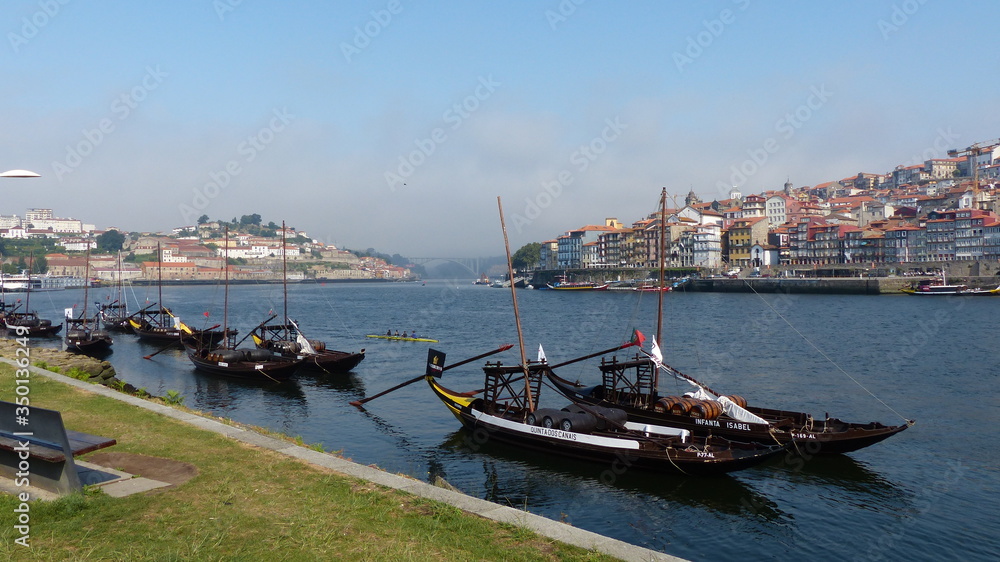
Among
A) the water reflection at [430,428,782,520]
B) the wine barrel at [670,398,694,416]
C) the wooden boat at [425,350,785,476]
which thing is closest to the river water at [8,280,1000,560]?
the water reflection at [430,428,782,520]

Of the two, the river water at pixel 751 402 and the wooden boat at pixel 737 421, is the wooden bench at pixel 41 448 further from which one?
the wooden boat at pixel 737 421

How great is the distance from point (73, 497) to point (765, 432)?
20383 mm

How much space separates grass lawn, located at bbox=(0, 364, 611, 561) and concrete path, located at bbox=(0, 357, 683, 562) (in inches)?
9.5

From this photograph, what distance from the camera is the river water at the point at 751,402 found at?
17.5 meters

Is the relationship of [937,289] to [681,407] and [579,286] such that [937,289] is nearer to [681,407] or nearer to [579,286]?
[579,286]

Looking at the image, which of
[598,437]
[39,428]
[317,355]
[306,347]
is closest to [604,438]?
[598,437]

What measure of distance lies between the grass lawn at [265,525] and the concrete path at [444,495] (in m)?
0.24

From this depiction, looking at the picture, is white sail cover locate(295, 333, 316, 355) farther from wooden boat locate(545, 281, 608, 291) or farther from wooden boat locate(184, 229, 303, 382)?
wooden boat locate(545, 281, 608, 291)

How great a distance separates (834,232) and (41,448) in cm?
16140

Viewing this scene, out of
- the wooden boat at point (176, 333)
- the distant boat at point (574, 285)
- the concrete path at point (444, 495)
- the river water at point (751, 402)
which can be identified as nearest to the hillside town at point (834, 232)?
the distant boat at point (574, 285)

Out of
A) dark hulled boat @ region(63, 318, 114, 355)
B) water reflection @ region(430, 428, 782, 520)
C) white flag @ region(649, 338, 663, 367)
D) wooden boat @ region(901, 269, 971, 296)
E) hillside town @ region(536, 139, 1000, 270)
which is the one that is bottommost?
water reflection @ region(430, 428, 782, 520)

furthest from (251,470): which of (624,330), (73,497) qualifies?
(624,330)

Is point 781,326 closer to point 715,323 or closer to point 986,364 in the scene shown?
point 715,323

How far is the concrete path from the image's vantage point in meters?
9.38
